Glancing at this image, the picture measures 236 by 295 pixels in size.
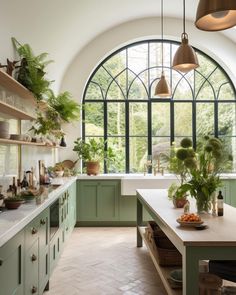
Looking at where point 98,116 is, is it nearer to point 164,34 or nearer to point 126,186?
point 126,186

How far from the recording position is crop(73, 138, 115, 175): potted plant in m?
6.18

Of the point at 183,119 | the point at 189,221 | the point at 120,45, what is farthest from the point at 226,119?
the point at 189,221

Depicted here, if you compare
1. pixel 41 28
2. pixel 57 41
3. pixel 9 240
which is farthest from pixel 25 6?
pixel 9 240

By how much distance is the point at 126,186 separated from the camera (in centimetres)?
588

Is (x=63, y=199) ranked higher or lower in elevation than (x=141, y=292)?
higher

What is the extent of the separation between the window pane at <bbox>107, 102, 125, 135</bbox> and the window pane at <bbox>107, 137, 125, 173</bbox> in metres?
0.14

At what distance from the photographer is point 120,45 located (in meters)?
6.55

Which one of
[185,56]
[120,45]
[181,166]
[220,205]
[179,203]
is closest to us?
[220,205]

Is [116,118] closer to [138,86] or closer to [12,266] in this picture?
[138,86]

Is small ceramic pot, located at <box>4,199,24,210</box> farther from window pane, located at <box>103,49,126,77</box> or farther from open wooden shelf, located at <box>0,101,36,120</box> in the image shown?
window pane, located at <box>103,49,126,77</box>

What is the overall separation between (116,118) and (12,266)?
4998 mm

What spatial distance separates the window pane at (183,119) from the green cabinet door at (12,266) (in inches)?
199

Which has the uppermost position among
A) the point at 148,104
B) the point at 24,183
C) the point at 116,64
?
the point at 116,64

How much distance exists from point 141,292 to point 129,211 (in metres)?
2.81
